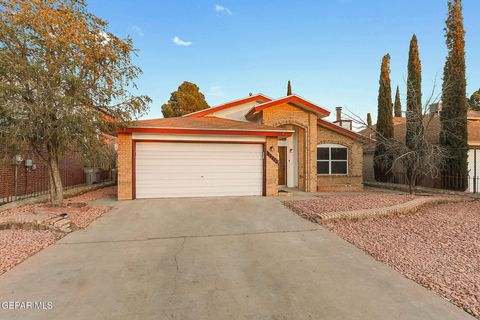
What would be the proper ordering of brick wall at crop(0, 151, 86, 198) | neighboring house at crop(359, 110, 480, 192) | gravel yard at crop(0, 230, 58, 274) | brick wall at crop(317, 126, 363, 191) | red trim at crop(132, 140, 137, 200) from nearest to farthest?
gravel yard at crop(0, 230, 58, 274), brick wall at crop(0, 151, 86, 198), red trim at crop(132, 140, 137, 200), neighboring house at crop(359, 110, 480, 192), brick wall at crop(317, 126, 363, 191)

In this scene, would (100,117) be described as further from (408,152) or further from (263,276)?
(408,152)

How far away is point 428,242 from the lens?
506 cm

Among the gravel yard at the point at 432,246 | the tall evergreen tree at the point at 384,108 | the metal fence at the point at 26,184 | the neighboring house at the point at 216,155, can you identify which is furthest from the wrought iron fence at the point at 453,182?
the metal fence at the point at 26,184

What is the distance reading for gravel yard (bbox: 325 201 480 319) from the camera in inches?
131

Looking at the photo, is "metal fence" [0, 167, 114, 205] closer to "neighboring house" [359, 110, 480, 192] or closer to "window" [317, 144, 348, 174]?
"window" [317, 144, 348, 174]

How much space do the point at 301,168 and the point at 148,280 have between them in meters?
10.6

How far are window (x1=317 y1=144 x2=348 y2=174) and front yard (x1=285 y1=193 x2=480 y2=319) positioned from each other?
5280mm

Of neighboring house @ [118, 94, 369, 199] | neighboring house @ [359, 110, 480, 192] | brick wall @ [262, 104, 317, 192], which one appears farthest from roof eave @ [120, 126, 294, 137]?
neighboring house @ [359, 110, 480, 192]

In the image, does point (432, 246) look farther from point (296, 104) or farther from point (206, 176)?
point (296, 104)

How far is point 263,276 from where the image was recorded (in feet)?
11.8

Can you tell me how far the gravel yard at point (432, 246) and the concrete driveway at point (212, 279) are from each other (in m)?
0.28

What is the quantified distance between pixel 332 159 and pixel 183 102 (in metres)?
17.9

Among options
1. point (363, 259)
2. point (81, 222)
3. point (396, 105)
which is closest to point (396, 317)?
point (363, 259)

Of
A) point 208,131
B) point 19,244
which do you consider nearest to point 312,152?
point 208,131
